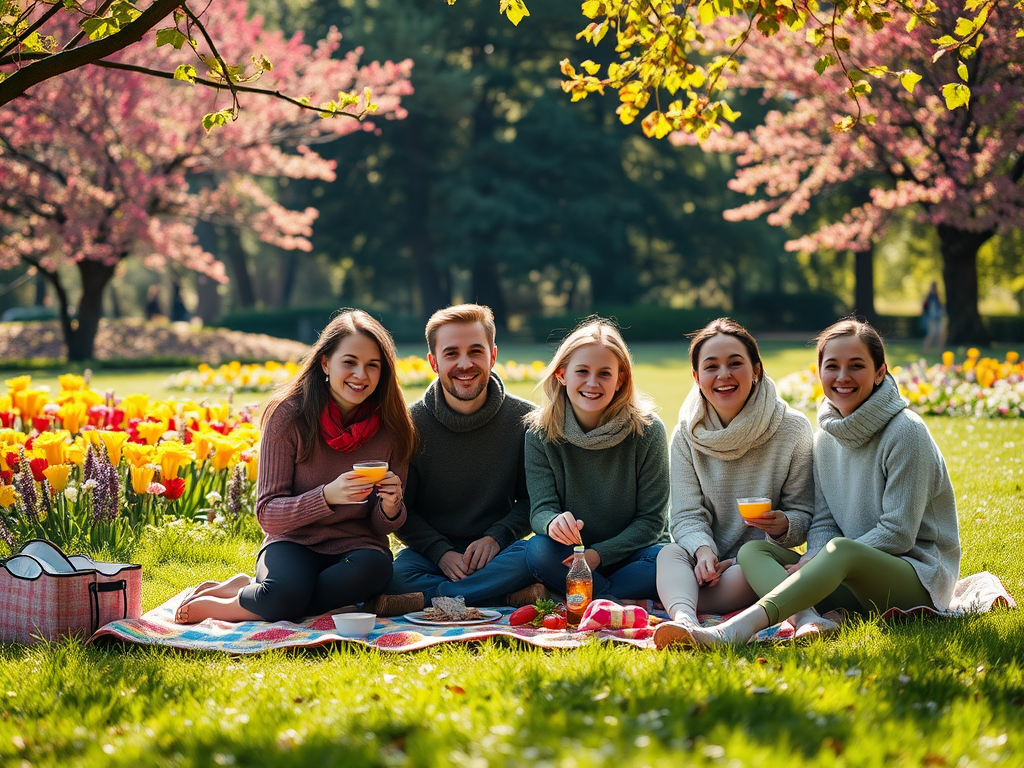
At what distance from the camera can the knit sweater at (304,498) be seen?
4.73 metres

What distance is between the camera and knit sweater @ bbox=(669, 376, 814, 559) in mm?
4777

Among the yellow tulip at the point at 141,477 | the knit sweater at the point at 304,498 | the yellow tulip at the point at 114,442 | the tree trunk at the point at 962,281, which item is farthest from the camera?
the tree trunk at the point at 962,281

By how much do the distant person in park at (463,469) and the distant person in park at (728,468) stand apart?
0.83 m

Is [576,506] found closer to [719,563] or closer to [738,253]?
[719,563]

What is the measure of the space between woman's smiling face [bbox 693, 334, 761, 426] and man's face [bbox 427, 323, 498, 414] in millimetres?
1025

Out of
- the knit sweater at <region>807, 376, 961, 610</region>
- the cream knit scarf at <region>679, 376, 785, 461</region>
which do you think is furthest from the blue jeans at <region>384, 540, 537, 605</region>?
the knit sweater at <region>807, 376, 961, 610</region>

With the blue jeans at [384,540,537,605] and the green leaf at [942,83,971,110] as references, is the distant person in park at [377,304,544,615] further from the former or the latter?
the green leaf at [942,83,971,110]

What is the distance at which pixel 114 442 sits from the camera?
593 cm

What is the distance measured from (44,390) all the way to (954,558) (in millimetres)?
5952

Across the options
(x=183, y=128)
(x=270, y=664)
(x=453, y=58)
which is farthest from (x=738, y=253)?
(x=270, y=664)

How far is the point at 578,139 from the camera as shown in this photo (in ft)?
112

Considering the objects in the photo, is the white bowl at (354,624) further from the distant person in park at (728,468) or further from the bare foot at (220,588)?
the distant person in park at (728,468)

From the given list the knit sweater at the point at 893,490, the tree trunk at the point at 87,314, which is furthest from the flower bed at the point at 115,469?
the tree trunk at the point at 87,314

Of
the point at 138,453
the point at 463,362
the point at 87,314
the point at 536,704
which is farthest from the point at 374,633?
the point at 87,314
